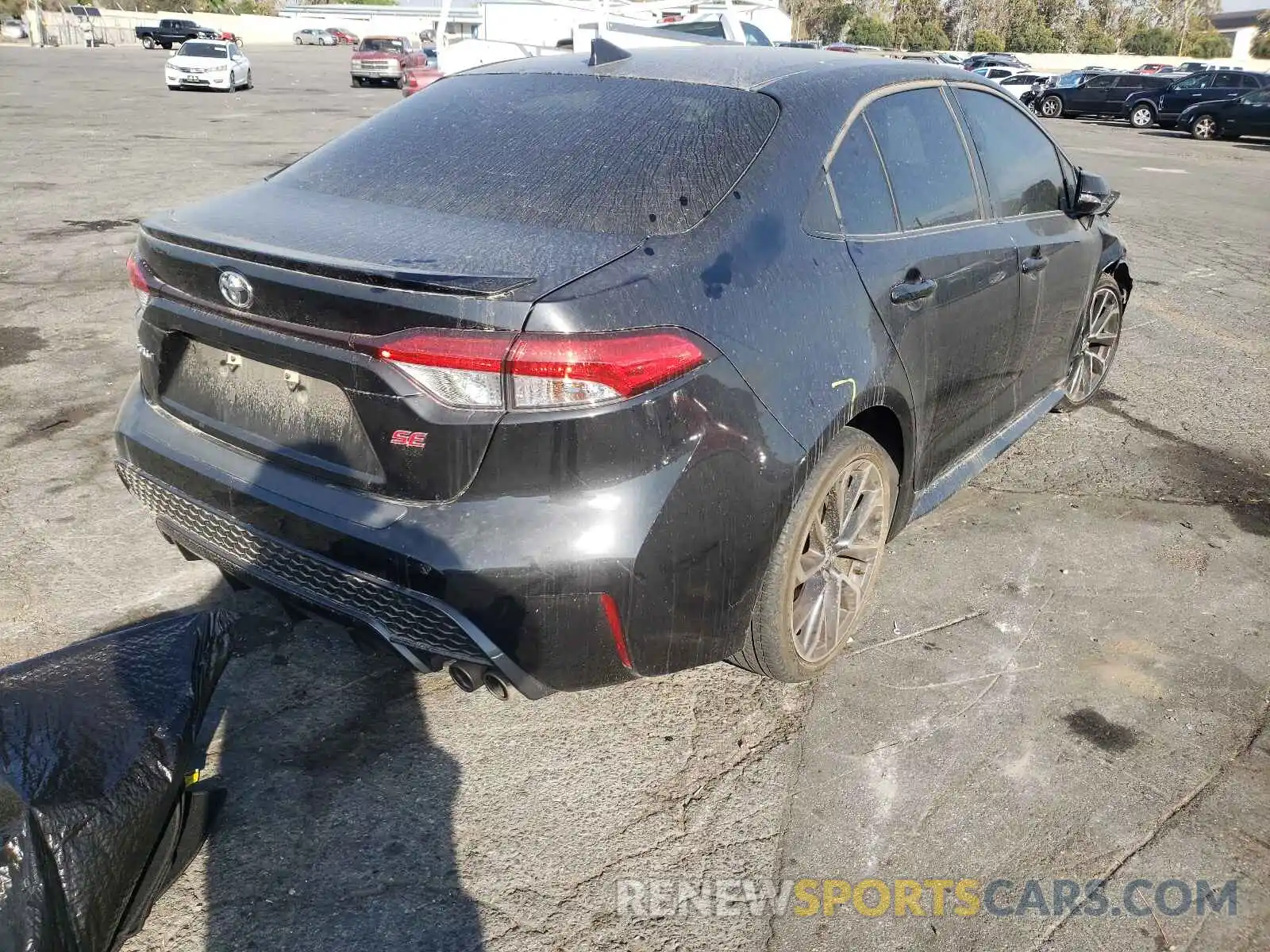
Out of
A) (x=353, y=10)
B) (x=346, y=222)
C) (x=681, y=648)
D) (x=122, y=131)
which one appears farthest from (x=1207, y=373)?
(x=353, y=10)

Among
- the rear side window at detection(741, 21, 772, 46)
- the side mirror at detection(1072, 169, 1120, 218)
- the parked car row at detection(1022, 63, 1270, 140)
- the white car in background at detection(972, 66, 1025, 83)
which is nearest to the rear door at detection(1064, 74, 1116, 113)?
the parked car row at detection(1022, 63, 1270, 140)

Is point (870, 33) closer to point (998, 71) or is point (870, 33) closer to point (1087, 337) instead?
point (998, 71)

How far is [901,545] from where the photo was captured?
4059 millimetres

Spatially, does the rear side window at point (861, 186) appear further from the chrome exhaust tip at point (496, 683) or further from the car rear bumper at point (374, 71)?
the car rear bumper at point (374, 71)

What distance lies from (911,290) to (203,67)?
31969 mm

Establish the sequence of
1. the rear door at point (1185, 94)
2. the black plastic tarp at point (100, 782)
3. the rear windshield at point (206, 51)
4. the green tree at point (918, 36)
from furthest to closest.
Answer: the green tree at point (918, 36), the rear windshield at point (206, 51), the rear door at point (1185, 94), the black plastic tarp at point (100, 782)

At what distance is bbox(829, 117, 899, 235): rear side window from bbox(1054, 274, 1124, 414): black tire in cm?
210

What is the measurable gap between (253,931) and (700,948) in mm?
955

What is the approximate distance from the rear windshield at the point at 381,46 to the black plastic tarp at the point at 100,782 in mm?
38503

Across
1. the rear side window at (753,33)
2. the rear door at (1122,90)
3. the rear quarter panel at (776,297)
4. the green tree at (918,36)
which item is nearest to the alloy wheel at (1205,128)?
the rear door at (1122,90)

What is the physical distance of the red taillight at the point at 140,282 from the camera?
2783 millimetres

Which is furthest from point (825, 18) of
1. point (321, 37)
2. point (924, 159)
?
point (924, 159)

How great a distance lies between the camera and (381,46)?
3828cm

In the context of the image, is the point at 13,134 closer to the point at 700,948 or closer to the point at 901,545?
the point at 901,545
